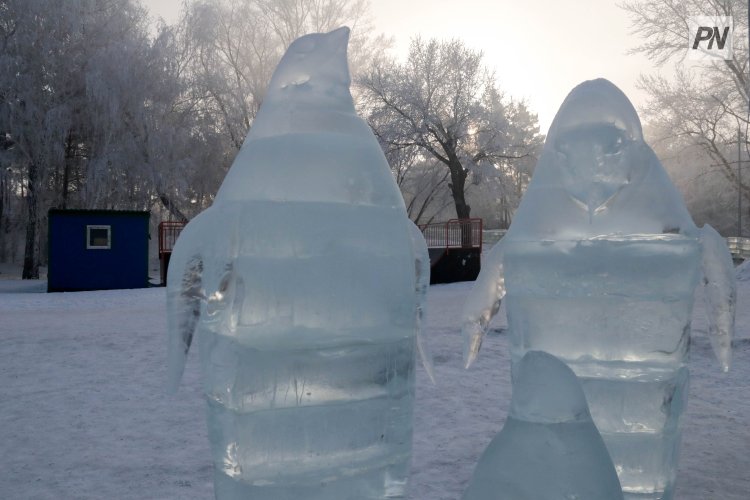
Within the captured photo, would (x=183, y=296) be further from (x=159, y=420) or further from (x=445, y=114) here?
(x=445, y=114)

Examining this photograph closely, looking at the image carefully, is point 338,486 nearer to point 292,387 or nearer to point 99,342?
point 292,387

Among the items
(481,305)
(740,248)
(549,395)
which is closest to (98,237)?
(481,305)

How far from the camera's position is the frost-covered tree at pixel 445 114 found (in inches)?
873

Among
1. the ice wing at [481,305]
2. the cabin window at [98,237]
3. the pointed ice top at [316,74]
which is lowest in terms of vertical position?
the ice wing at [481,305]

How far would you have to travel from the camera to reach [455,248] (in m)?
14.3

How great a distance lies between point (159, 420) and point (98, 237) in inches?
390

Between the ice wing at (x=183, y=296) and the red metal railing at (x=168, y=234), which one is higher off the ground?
the red metal railing at (x=168, y=234)

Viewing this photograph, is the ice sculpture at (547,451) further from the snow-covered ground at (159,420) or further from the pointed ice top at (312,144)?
the snow-covered ground at (159,420)

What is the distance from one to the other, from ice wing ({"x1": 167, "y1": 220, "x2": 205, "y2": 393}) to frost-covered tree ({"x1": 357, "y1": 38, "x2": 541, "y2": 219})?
20.3 metres

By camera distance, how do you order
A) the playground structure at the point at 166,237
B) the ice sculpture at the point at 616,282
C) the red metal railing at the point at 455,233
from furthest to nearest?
the red metal railing at the point at 455,233
the playground structure at the point at 166,237
the ice sculpture at the point at 616,282

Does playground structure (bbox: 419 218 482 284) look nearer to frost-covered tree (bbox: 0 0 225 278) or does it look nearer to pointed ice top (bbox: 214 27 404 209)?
frost-covered tree (bbox: 0 0 225 278)

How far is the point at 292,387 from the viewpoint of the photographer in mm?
1433

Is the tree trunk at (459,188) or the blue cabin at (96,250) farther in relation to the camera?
the tree trunk at (459,188)

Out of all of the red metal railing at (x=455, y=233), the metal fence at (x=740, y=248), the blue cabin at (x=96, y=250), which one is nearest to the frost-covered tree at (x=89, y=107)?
the blue cabin at (x=96, y=250)
